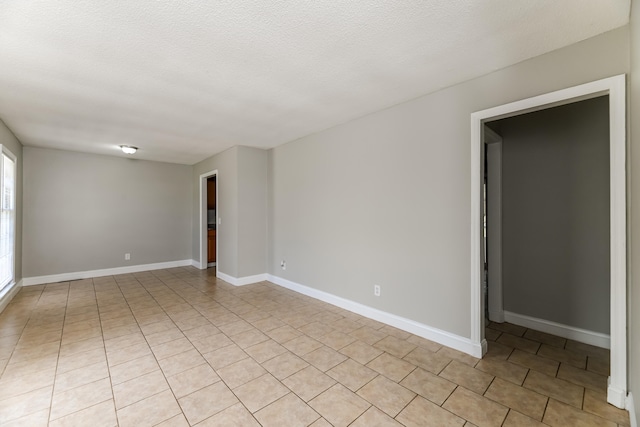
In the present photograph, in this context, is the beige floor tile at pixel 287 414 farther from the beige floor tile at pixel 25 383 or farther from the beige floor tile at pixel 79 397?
the beige floor tile at pixel 25 383

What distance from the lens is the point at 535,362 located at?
2342mm

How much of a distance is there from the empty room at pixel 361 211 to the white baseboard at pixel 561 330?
0.02 metres

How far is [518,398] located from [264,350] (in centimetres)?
202

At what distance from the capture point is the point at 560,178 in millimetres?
2834

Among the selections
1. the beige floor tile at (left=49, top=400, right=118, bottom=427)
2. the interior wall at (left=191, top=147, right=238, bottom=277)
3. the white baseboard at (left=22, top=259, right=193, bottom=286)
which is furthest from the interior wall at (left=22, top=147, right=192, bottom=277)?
the beige floor tile at (left=49, top=400, right=118, bottom=427)

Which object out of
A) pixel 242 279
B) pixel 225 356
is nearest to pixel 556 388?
pixel 225 356

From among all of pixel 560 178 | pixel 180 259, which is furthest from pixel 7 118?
pixel 560 178

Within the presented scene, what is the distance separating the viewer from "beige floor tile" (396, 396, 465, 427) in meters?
1.68

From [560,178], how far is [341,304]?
285 centimetres

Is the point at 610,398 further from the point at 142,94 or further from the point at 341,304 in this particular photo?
the point at 142,94

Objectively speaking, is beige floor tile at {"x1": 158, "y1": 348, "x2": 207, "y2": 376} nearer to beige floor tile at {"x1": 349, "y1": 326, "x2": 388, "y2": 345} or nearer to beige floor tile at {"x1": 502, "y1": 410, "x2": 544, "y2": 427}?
beige floor tile at {"x1": 349, "y1": 326, "x2": 388, "y2": 345}

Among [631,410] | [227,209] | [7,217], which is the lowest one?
[631,410]

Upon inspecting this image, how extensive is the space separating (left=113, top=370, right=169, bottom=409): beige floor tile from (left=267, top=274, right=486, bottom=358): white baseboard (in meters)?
2.18

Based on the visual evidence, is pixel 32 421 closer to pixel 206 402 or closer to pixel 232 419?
pixel 206 402
